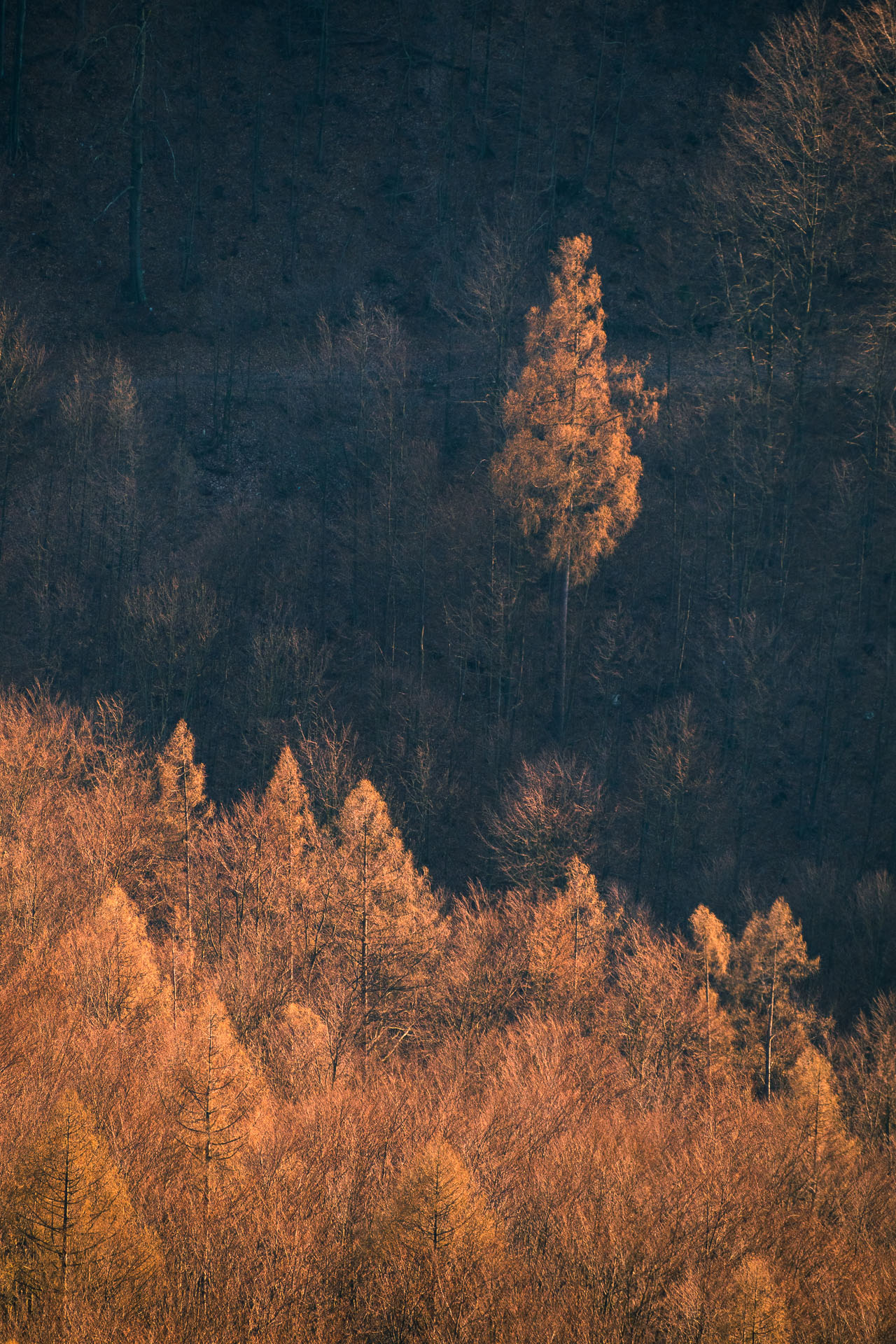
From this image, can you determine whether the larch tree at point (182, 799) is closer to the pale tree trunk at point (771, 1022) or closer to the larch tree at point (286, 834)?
the larch tree at point (286, 834)

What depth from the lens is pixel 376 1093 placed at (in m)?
28.6

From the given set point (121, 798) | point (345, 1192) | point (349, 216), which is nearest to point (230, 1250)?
point (345, 1192)

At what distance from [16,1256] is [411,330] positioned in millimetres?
47560

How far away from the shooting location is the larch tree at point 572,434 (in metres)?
38.3

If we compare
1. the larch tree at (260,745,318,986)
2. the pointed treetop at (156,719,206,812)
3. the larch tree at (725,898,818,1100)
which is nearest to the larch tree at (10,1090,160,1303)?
the larch tree at (260,745,318,986)

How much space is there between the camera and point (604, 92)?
6250 centimetres

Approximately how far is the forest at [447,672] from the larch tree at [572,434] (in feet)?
0.65

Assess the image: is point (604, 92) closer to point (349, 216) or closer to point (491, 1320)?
point (349, 216)

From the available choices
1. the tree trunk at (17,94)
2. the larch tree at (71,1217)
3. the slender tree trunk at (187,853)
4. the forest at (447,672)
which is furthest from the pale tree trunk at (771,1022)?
the tree trunk at (17,94)

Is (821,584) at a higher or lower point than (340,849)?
higher

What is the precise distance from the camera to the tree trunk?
60688 mm

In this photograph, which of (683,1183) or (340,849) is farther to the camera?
(340,849)

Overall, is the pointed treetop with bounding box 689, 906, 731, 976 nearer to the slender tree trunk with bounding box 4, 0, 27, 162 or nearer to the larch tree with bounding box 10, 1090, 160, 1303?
the larch tree with bounding box 10, 1090, 160, 1303

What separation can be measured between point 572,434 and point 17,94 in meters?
42.9
